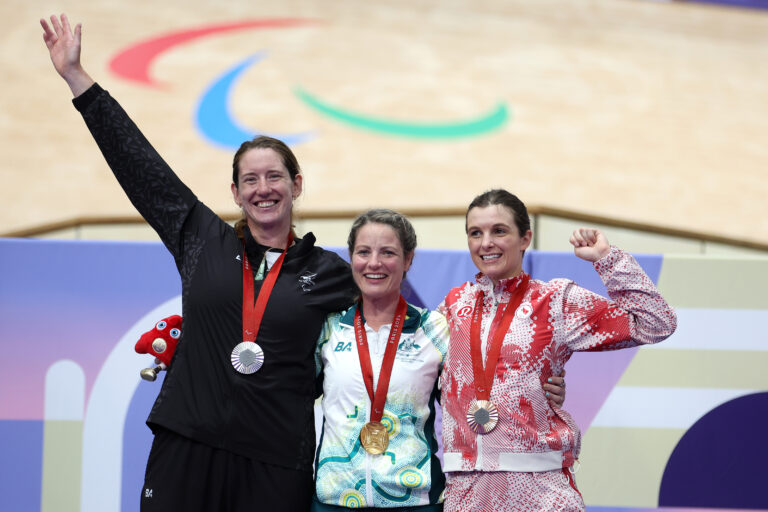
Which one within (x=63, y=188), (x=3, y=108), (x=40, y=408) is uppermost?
(x=3, y=108)

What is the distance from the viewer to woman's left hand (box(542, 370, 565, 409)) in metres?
2.02

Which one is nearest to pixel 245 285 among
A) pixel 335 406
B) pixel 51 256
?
pixel 335 406

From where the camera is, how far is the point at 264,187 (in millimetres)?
2090

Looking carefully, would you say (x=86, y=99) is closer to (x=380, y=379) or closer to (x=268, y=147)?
(x=268, y=147)

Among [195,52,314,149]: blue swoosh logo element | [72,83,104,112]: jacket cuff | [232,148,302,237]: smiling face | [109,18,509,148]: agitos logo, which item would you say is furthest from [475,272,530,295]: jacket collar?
[109,18,509,148]: agitos logo

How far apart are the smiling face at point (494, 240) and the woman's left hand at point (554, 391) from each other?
0.31m

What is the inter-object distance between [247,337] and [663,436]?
6.26 ft

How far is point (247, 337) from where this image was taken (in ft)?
6.62

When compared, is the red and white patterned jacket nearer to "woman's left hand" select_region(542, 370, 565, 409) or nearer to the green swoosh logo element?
"woman's left hand" select_region(542, 370, 565, 409)

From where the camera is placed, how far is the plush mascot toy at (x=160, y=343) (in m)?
2.10

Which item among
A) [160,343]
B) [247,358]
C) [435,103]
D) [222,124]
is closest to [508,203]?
[247,358]

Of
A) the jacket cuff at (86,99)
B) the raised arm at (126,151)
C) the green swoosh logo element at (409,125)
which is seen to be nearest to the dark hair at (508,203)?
the raised arm at (126,151)

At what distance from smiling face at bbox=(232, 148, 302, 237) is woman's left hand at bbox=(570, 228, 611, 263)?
2.55 feet

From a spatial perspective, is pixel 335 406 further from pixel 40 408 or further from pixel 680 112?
pixel 680 112
